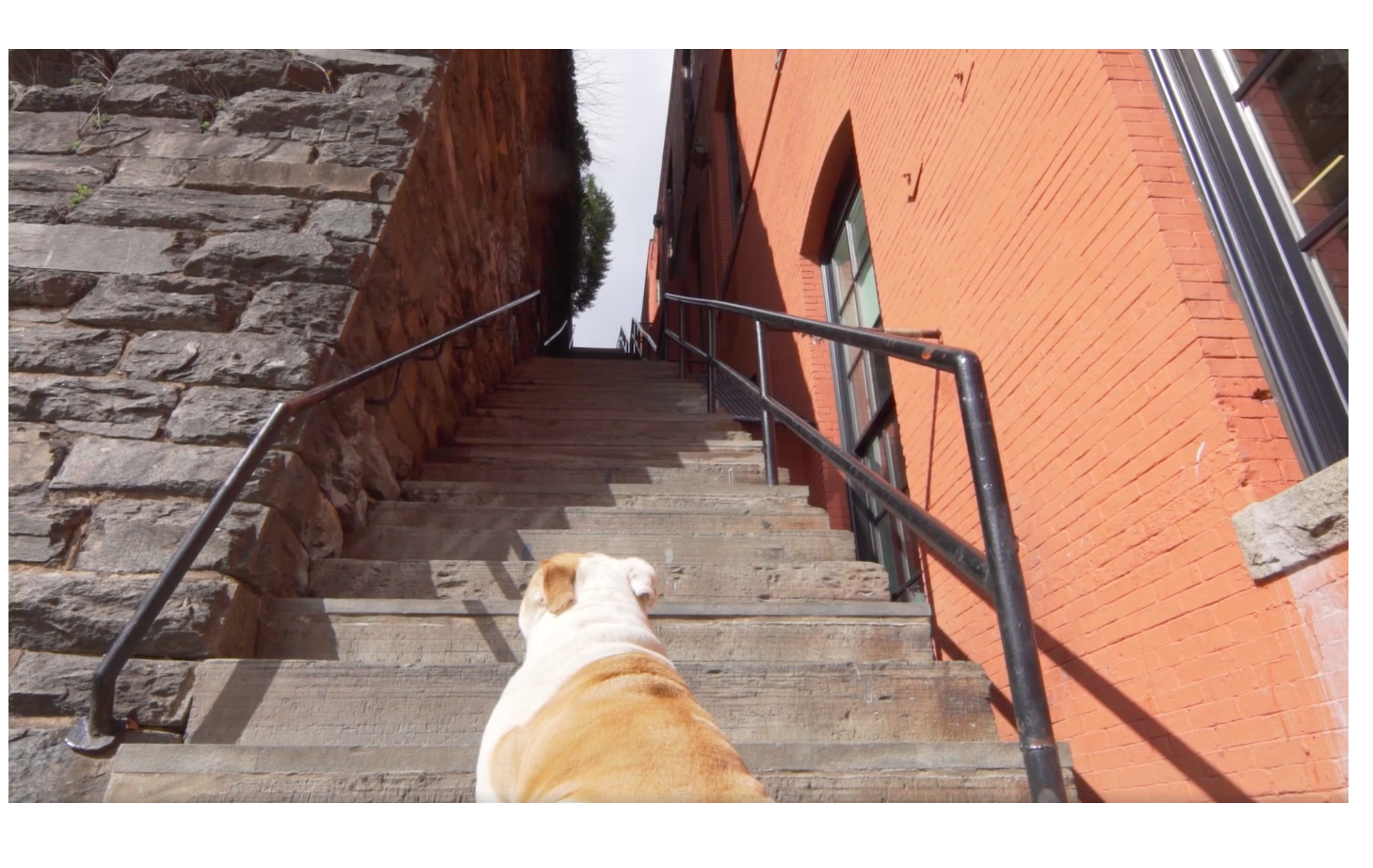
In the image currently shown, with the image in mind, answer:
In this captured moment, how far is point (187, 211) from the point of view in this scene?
3.07m

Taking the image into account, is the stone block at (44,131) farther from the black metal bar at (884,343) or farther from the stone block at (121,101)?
the black metal bar at (884,343)

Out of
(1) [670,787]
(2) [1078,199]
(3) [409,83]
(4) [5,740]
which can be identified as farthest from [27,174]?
(2) [1078,199]

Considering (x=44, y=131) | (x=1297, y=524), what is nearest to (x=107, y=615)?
(x=44, y=131)

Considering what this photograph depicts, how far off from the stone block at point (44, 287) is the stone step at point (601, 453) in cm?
176

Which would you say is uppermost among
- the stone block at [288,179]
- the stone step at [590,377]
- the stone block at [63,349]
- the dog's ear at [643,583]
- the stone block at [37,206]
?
the stone step at [590,377]

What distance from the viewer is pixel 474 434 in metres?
4.93

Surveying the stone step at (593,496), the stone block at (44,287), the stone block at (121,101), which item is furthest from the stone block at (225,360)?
the stone block at (121,101)

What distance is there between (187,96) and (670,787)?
3.66m

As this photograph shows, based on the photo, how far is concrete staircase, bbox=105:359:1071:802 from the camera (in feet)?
5.92

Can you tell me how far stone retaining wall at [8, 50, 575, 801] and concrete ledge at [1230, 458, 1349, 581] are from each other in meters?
2.49

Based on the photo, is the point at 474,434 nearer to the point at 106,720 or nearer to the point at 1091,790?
the point at 106,720

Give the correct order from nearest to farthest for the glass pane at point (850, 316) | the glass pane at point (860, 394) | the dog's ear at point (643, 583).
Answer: the dog's ear at point (643, 583) < the glass pane at point (860, 394) < the glass pane at point (850, 316)

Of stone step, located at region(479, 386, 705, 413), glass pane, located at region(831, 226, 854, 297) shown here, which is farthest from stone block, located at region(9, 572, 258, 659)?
glass pane, located at region(831, 226, 854, 297)

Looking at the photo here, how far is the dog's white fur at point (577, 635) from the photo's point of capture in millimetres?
1458
